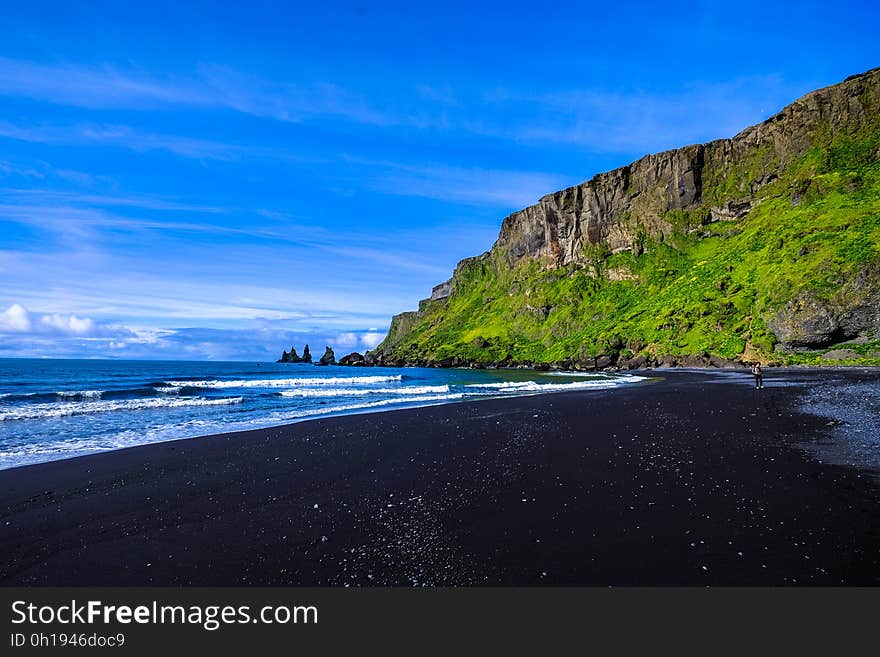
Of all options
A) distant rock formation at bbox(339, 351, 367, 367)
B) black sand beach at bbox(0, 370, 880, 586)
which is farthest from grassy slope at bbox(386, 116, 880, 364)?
black sand beach at bbox(0, 370, 880, 586)

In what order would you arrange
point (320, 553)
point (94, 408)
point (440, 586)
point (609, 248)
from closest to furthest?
point (440, 586) → point (320, 553) → point (94, 408) → point (609, 248)

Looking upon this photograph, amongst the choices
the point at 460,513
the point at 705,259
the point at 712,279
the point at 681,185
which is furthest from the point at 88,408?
the point at 681,185

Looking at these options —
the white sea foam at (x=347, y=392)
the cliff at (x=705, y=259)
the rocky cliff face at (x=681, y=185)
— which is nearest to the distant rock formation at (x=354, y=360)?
the cliff at (x=705, y=259)

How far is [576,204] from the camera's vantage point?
150750 millimetres

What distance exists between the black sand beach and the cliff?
58973mm

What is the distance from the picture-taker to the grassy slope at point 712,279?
6372cm

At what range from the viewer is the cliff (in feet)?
194

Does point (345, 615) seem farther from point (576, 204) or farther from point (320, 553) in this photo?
point (576, 204)

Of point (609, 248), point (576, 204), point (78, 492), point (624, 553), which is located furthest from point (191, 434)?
point (576, 204)

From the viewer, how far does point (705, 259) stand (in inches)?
4087

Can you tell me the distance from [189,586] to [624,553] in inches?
243

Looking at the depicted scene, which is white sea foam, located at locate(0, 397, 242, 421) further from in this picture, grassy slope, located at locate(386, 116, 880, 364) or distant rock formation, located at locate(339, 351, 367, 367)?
distant rock formation, located at locate(339, 351, 367, 367)

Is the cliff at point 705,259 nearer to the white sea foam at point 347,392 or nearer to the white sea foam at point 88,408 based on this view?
the white sea foam at point 347,392

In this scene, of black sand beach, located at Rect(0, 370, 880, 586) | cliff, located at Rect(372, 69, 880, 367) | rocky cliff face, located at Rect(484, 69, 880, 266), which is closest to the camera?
black sand beach, located at Rect(0, 370, 880, 586)
